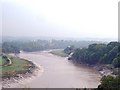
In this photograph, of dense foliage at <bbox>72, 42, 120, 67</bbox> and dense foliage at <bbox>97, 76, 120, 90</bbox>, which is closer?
dense foliage at <bbox>97, 76, 120, 90</bbox>

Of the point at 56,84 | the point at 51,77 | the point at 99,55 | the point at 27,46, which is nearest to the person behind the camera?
the point at 56,84

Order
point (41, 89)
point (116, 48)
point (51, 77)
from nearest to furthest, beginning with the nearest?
1. point (41, 89)
2. point (51, 77)
3. point (116, 48)

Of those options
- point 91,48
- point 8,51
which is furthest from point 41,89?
point 8,51

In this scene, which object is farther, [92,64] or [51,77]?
[92,64]

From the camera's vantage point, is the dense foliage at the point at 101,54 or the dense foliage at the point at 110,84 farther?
the dense foliage at the point at 101,54

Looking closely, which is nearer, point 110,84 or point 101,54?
point 110,84

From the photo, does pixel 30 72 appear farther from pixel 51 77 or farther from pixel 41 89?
pixel 41 89

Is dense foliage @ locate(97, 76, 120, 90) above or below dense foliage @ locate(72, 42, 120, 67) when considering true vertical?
above

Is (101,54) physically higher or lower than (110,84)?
lower
